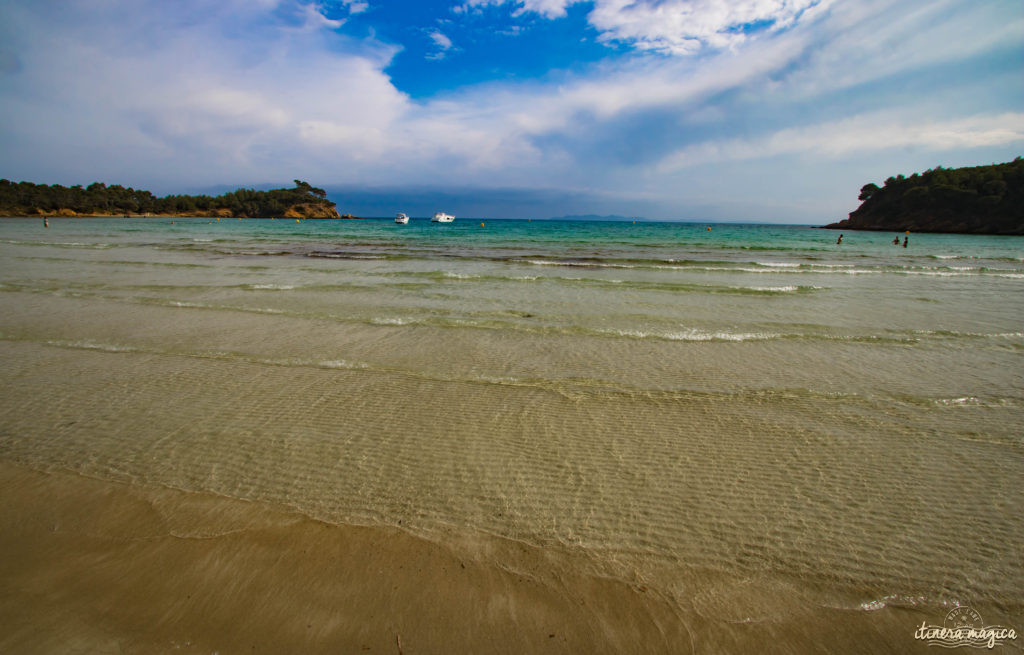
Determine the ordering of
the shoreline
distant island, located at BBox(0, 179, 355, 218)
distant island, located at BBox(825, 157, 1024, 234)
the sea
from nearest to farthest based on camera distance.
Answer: the shoreline
the sea
distant island, located at BBox(825, 157, 1024, 234)
distant island, located at BBox(0, 179, 355, 218)

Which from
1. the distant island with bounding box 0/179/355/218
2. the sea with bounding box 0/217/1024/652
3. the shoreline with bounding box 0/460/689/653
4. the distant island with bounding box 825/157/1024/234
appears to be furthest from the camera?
the distant island with bounding box 0/179/355/218

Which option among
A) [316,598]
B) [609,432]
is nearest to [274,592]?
[316,598]

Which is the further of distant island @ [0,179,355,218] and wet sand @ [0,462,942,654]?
distant island @ [0,179,355,218]

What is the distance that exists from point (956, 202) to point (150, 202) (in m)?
189

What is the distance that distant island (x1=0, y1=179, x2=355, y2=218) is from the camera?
8938 centimetres

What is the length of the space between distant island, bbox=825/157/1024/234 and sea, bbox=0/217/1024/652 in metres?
91.7

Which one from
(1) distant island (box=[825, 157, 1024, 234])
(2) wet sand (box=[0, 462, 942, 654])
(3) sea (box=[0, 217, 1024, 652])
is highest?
(1) distant island (box=[825, 157, 1024, 234])

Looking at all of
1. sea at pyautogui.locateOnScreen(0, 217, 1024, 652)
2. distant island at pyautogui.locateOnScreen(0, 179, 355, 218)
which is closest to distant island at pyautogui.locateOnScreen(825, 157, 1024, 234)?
sea at pyautogui.locateOnScreen(0, 217, 1024, 652)

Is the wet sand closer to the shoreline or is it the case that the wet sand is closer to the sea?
the shoreline

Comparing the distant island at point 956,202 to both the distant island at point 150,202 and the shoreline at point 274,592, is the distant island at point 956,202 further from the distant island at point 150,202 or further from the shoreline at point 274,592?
the distant island at point 150,202

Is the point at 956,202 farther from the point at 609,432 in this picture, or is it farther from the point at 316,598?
the point at 316,598

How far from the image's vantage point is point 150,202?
112750 millimetres

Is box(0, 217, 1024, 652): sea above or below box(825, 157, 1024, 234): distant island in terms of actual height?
below

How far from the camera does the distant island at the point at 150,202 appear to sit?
89375mm
